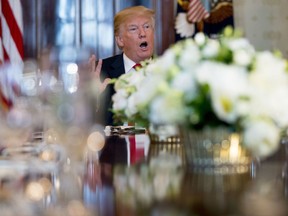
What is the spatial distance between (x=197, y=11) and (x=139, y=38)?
177 centimetres

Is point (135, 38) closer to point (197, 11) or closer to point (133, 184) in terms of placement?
point (197, 11)

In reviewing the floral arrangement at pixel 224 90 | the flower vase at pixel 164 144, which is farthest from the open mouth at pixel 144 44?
the floral arrangement at pixel 224 90

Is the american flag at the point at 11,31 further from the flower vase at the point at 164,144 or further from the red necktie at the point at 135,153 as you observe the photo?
the flower vase at the point at 164,144

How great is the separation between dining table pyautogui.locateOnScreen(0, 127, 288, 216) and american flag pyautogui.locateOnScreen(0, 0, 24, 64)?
2.83m

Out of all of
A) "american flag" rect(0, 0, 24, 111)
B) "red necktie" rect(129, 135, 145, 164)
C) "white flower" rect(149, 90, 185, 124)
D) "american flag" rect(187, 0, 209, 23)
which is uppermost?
"american flag" rect(187, 0, 209, 23)

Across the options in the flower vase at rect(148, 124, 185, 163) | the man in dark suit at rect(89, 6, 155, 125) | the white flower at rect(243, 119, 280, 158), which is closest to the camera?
the white flower at rect(243, 119, 280, 158)

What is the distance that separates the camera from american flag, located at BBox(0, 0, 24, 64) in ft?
15.7

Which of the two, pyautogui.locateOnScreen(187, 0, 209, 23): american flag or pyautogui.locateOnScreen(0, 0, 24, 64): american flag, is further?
pyautogui.locateOnScreen(187, 0, 209, 23): american flag

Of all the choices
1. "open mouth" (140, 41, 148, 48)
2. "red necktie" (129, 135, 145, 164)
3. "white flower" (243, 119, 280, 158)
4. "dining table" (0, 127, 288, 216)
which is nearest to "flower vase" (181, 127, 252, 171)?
"dining table" (0, 127, 288, 216)

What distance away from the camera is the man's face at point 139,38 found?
4375 millimetres

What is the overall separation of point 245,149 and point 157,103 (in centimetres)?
27

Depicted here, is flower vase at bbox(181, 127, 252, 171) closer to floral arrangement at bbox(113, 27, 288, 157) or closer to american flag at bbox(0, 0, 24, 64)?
floral arrangement at bbox(113, 27, 288, 157)

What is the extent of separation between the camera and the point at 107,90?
12.2 feet

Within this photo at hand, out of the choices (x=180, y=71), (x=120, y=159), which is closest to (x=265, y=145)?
(x=180, y=71)
